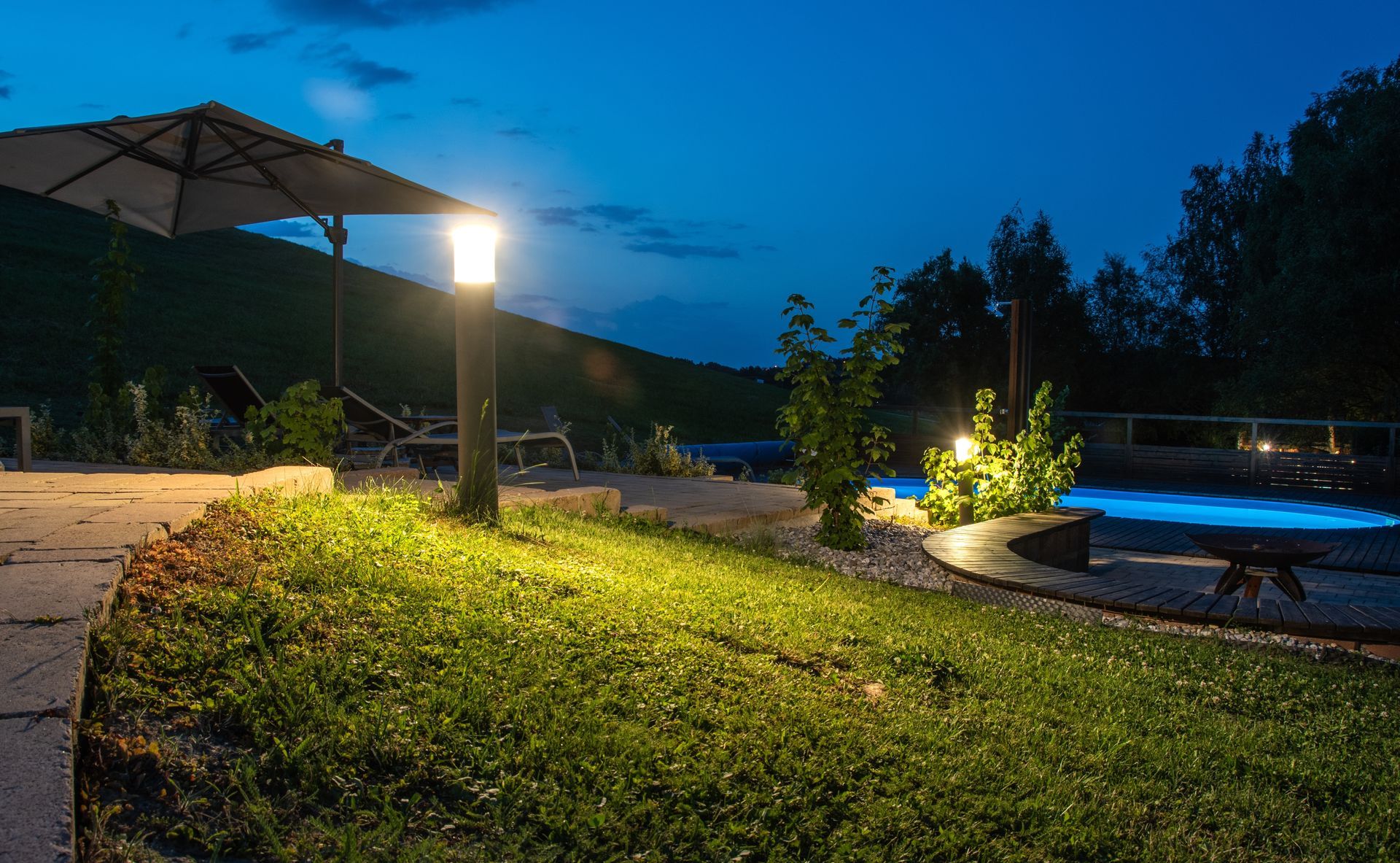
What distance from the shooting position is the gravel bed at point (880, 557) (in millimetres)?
5363

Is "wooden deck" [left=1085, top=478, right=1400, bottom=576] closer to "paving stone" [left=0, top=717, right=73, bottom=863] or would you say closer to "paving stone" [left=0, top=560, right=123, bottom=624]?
"paving stone" [left=0, top=560, right=123, bottom=624]

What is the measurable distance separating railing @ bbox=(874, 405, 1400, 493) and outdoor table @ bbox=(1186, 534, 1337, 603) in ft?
28.1

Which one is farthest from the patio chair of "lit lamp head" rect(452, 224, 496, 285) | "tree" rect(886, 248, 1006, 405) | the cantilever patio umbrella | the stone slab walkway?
"tree" rect(886, 248, 1006, 405)

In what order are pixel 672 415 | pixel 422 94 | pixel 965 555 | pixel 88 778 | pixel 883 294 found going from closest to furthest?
pixel 88 778 → pixel 965 555 → pixel 883 294 → pixel 422 94 → pixel 672 415

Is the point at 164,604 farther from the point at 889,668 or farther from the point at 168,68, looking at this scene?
the point at 168,68

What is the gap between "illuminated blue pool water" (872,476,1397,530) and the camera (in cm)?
1120

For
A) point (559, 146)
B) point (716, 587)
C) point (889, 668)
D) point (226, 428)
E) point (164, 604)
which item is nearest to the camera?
point (164, 604)

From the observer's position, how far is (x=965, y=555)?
16.7 feet

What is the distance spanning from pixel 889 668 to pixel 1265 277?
808 inches

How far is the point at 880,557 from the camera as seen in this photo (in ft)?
19.6

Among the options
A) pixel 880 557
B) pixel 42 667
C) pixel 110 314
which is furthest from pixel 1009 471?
pixel 110 314

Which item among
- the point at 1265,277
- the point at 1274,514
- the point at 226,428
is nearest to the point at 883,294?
the point at 226,428

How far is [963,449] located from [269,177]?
5.75m

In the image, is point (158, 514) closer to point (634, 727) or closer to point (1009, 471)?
point (634, 727)
